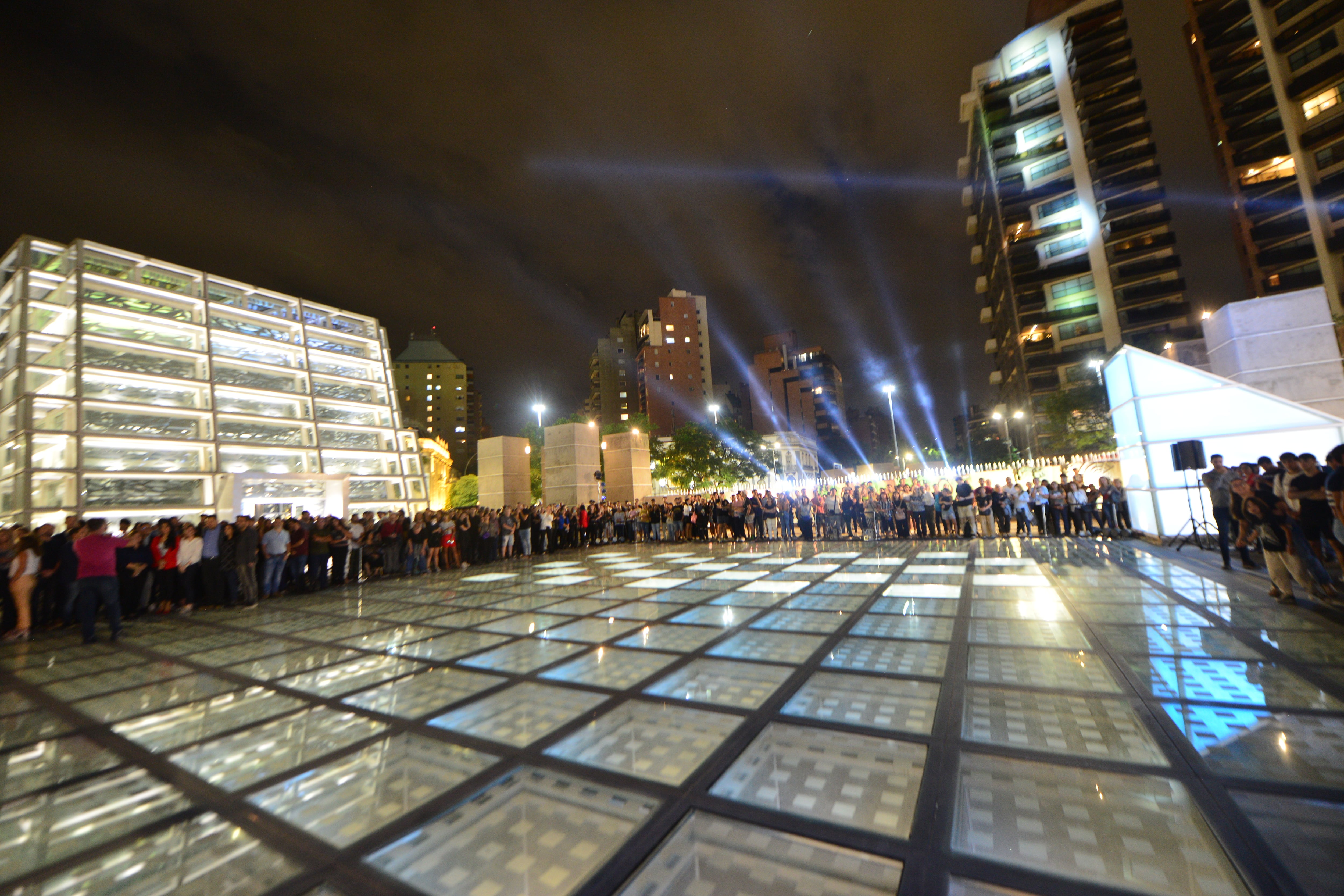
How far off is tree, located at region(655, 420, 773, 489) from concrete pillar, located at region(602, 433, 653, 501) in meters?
18.3

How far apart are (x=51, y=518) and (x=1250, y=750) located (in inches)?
1232

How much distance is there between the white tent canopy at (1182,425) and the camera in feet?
31.9

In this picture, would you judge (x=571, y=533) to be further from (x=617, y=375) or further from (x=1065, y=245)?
(x=617, y=375)

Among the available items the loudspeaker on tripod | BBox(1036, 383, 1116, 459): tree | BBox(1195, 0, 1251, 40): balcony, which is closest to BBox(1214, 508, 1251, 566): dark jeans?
the loudspeaker on tripod

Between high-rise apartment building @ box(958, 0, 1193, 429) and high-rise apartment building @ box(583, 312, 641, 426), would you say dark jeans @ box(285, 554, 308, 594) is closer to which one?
high-rise apartment building @ box(958, 0, 1193, 429)

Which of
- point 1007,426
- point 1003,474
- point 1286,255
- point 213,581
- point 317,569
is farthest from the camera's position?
point 1007,426

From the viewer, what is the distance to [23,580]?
28.1 ft

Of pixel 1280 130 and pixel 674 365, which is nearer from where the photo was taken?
pixel 1280 130

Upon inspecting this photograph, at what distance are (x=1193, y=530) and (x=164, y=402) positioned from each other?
38.6 m

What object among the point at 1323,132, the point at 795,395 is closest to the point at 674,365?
the point at 795,395

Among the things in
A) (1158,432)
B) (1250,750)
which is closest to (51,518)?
(1250,750)

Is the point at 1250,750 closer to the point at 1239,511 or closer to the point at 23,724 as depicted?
the point at 1239,511

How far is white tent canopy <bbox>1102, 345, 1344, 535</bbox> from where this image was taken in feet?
31.9

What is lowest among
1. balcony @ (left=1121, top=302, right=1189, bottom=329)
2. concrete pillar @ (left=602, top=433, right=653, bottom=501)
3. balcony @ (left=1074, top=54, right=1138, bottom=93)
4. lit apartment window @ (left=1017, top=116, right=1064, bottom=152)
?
concrete pillar @ (left=602, top=433, right=653, bottom=501)
